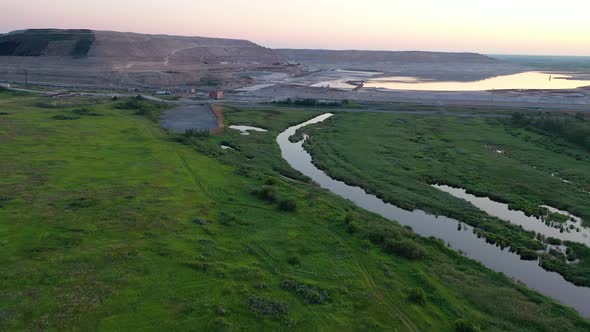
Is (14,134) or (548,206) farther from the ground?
(14,134)

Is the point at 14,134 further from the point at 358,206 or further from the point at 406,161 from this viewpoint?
the point at 406,161

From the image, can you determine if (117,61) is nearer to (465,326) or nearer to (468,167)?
(468,167)

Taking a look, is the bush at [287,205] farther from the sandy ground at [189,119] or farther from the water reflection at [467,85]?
the water reflection at [467,85]

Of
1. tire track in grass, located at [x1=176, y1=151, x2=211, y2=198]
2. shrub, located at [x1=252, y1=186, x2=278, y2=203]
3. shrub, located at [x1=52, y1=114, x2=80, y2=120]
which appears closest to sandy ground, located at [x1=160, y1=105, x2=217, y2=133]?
Answer: shrub, located at [x1=52, y1=114, x2=80, y2=120]

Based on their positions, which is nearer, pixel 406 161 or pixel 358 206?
pixel 358 206

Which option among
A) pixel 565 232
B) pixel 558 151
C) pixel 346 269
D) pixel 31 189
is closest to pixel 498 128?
pixel 558 151

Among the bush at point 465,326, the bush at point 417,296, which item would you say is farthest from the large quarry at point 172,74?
the bush at point 465,326

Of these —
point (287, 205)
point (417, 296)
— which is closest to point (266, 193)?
point (287, 205)
